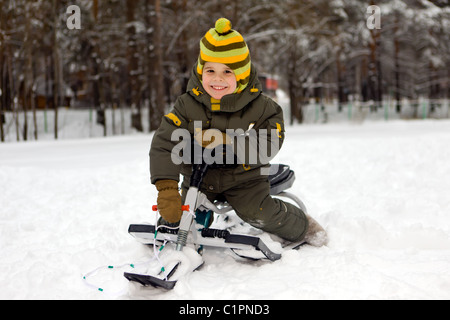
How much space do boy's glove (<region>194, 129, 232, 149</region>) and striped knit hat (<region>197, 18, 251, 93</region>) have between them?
1.30 feet

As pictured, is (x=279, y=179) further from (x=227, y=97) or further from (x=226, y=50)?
(x=226, y=50)

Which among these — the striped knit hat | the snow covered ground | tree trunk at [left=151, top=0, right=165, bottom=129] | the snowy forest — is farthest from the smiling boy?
the snowy forest

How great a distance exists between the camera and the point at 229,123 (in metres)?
2.67

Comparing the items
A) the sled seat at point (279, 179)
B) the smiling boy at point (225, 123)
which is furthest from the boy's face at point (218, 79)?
the sled seat at point (279, 179)

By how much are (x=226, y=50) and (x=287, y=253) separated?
4.42 feet

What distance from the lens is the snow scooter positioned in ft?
7.72

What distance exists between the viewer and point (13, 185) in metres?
4.86

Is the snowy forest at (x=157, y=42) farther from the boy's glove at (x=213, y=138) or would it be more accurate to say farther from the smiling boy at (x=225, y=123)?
the boy's glove at (x=213, y=138)

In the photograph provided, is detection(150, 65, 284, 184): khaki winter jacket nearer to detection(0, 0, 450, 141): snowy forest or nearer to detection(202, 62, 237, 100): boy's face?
detection(202, 62, 237, 100): boy's face

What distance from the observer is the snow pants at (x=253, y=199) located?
9.11 feet

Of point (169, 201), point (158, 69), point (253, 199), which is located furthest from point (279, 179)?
point (158, 69)
